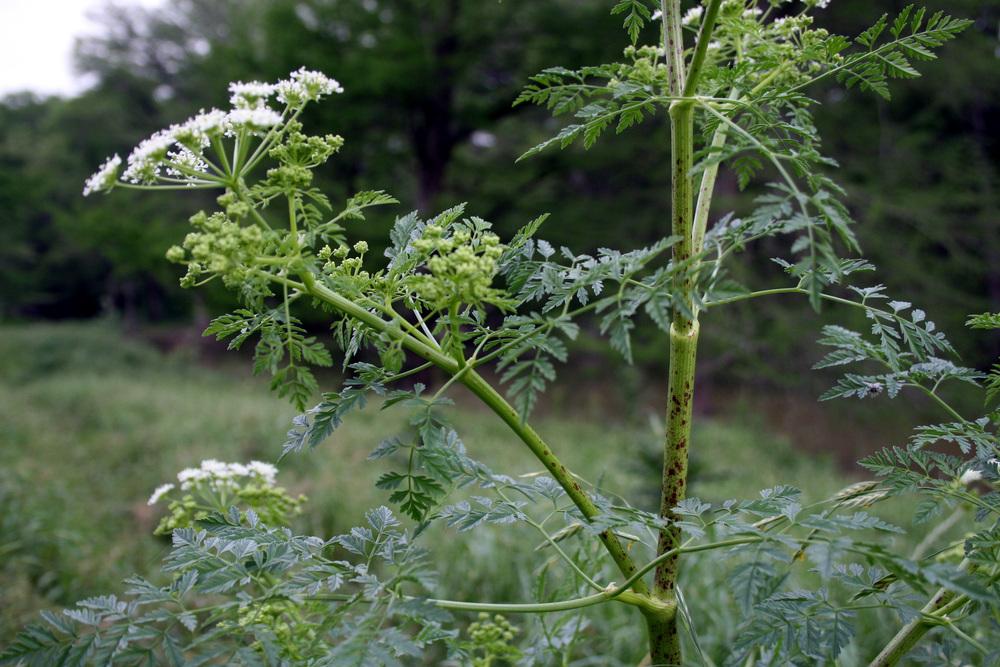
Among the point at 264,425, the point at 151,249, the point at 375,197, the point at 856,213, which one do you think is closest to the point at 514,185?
the point at 856,213

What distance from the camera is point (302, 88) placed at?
1103mm

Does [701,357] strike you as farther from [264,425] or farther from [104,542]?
[104,542]

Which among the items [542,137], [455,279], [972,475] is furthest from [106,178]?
[542,137]

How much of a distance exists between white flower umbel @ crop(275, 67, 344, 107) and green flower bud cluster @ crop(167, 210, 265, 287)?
0.23 m

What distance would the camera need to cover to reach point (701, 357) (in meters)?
13.4

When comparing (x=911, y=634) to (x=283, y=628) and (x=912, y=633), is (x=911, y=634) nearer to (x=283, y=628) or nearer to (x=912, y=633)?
(x=912, y=633)

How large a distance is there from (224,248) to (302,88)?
36 centimetres

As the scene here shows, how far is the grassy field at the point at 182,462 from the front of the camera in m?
4.37

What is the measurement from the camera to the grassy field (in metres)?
4.37

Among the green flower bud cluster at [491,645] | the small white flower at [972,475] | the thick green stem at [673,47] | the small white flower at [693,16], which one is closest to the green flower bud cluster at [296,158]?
the thick green stem at [673,47]

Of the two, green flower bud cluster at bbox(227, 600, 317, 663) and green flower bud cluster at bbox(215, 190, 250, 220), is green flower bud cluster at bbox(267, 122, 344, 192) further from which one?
green flower bud cluster at bbox(227, 600, 317, 663)

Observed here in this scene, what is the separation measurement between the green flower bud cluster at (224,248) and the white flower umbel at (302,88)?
0.76ft

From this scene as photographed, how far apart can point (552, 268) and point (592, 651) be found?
2942mm

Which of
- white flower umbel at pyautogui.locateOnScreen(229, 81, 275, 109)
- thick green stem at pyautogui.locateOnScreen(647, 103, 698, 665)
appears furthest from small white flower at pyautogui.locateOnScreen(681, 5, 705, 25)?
white flower umbel at pyautogui.locateOnScreen(229, 81, 275, 109)
